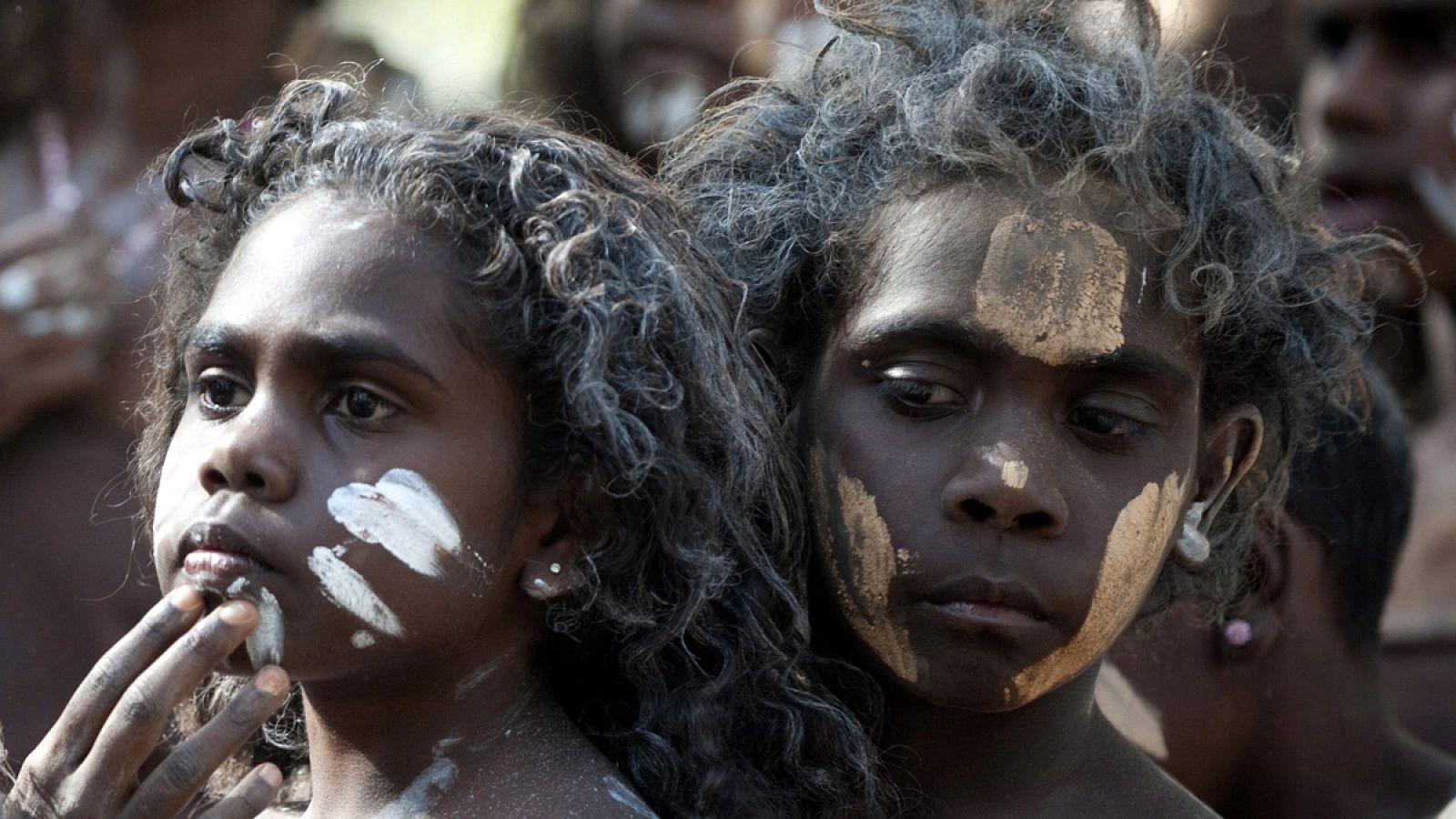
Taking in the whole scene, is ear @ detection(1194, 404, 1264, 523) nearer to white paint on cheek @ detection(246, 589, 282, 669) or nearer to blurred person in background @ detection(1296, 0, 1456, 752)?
white paint on cheek @ detection(246, 589, 282, 669)

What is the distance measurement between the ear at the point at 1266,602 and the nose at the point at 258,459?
78.5 inches

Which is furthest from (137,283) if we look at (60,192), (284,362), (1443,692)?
(1443,692)

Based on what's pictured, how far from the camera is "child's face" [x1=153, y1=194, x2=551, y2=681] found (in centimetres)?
214

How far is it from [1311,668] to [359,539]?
221 cm

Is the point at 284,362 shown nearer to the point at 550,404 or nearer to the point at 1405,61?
the point at 550,404

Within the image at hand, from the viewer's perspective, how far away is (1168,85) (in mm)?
2768

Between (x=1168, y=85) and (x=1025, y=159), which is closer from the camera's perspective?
(x=1025, y=159)

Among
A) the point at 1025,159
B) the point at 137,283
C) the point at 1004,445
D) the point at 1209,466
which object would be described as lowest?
the point at 137,283

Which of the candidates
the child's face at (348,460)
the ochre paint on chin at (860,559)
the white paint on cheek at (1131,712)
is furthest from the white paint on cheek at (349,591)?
the white paint on cheek at (1131,712)

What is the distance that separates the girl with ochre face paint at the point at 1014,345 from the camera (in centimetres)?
243

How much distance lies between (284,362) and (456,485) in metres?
0.26

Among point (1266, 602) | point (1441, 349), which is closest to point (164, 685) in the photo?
point (1266, 602)

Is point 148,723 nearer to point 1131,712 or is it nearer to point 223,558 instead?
point 223,558

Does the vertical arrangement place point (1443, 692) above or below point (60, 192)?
below
